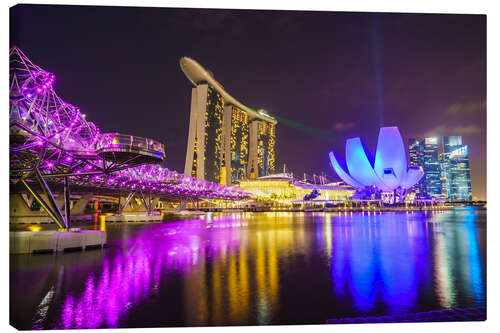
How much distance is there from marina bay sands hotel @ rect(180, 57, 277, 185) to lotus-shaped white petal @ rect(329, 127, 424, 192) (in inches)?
1140

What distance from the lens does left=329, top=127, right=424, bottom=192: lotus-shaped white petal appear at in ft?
169

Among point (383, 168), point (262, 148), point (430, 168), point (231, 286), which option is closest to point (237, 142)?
point (262, 148)

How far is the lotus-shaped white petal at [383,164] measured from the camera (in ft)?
169

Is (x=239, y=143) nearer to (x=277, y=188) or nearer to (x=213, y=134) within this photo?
(x=213, y=134)

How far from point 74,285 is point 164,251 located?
3.89 meters

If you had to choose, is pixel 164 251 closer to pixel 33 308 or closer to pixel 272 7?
pixel 33 308

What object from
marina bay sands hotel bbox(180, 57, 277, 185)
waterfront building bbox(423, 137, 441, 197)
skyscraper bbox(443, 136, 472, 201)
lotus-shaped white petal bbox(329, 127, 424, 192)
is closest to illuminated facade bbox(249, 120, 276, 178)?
marina bay sands hotel bbox(180, 57, 277, 185)

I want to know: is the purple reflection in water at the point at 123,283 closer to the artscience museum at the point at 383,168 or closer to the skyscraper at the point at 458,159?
the skyscraper at the point at 458,159

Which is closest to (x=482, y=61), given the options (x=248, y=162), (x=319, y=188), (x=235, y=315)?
(x=235, y=315)

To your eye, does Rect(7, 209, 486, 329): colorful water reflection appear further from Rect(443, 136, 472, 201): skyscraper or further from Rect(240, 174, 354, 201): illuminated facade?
Rect(240, 174, 354, 201): illuminated facade

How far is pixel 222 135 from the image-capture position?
266 ft

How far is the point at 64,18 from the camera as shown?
5.50 metres

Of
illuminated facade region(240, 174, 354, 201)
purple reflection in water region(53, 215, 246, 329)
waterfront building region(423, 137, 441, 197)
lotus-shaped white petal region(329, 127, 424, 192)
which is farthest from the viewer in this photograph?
illuminated facade region(240, 174, 354, 201)

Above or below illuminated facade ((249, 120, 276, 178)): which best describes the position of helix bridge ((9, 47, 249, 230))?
below
